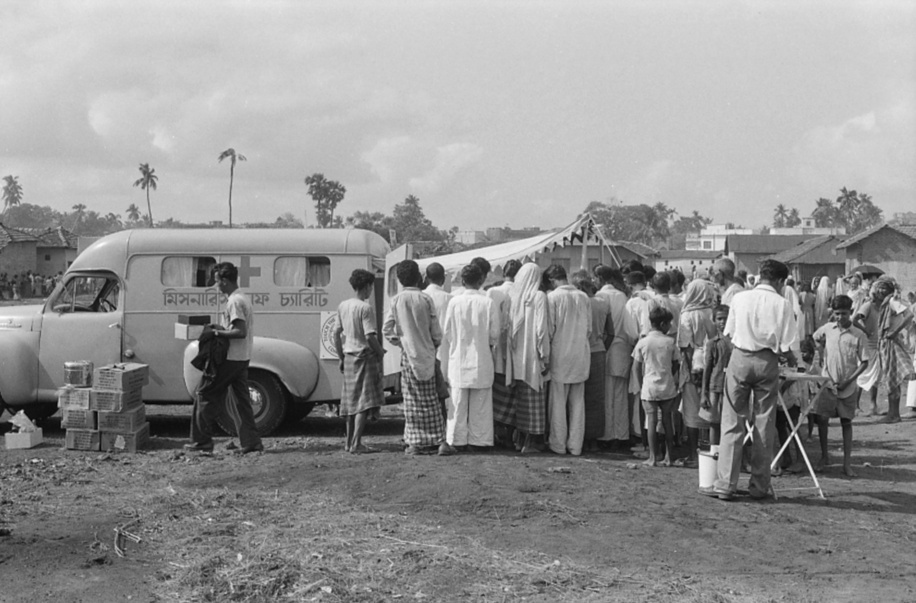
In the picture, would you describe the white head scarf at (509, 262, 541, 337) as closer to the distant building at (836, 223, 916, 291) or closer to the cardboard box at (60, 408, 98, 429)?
the cardboard box at (60, 408, 98, 429)

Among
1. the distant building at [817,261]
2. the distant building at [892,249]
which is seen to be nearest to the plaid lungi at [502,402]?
the distant building at [892,249]

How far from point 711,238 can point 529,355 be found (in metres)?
91.7

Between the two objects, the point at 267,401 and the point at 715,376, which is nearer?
the point at 715,376

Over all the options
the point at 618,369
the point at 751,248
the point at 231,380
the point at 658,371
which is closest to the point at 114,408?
the point at 231,380

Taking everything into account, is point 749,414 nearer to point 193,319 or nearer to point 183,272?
point 193,319

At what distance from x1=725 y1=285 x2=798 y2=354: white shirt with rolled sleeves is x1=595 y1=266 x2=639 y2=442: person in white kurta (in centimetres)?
195

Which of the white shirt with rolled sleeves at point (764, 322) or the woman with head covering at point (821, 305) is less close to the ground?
the woman with head covering at point (821, 305)

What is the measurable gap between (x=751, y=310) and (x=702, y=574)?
2.46 meters

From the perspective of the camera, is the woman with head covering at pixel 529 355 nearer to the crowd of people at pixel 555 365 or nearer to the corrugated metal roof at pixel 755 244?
the crowd of people at pixel 555 365

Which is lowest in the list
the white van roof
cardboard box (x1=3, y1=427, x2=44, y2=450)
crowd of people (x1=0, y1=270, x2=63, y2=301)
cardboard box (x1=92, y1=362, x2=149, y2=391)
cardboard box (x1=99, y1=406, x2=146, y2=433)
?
cardboard box (x1=3, y1=427, x2=44, y2=450)

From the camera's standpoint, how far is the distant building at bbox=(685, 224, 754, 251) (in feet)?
312

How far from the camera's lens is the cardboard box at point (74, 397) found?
366 inches

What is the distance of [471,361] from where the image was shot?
889cm

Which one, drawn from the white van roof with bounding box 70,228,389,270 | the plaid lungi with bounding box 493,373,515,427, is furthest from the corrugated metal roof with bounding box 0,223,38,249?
the plaid lungi with bounding box 493,373,515,427
